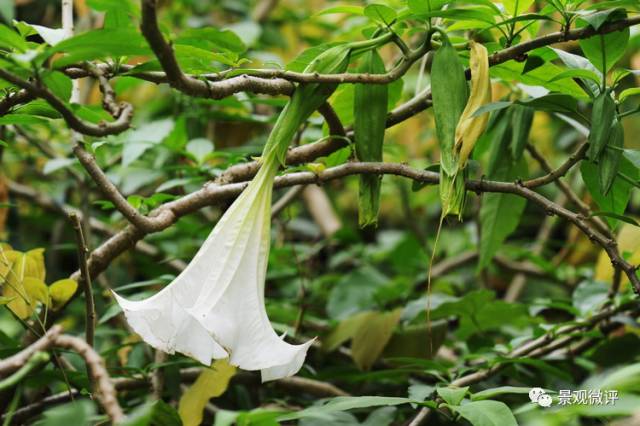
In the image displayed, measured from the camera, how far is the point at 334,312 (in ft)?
3.66

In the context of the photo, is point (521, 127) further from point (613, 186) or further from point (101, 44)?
point (101, 44)

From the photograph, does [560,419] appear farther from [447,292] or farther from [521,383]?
[447,292]

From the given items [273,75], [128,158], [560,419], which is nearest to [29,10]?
[128,158]

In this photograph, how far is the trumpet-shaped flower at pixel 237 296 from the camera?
0.49 meters

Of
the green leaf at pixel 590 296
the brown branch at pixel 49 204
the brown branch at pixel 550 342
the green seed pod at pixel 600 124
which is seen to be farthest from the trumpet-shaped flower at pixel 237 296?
the brown branch at pixel 49 204

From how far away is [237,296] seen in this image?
51cm

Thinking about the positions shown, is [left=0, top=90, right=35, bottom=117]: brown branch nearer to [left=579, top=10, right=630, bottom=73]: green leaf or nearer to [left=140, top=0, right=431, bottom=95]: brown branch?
[left=140, top=0, right=431, bottom=95]: brown branch

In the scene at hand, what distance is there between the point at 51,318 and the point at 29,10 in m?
0.99

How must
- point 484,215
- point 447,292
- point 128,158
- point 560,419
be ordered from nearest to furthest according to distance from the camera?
point 560,419 < point 484,215 < point 128,158 < point 447,292

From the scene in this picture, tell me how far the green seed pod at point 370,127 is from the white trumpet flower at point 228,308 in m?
0.09

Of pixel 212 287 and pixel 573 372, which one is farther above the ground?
pixel 212 287

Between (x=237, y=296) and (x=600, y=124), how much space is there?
1.03ft

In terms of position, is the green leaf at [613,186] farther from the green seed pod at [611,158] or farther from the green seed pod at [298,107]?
the green seed pod at [298,107]

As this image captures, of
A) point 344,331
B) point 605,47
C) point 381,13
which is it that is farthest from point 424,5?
point 344,331
